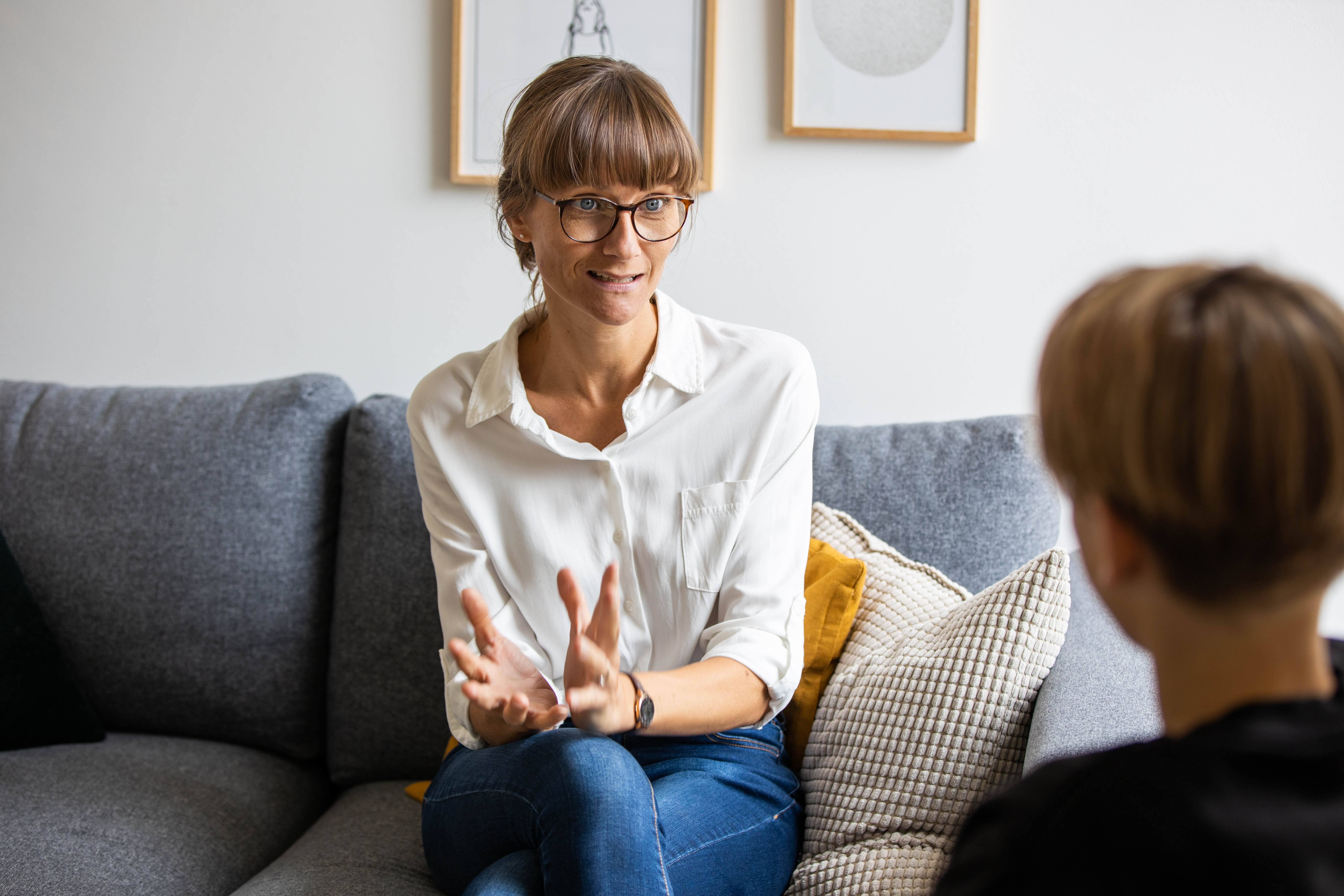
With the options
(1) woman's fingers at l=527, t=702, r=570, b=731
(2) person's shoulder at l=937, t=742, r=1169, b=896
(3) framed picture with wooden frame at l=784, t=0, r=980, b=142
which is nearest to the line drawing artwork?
(3) framed picture with wooden frame at l=784, t=0, r=980, b=142

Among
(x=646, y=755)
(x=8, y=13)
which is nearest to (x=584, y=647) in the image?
(x=646, y=755)

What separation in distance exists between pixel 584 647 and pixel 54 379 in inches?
62.4

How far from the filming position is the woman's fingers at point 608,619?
0.90 m

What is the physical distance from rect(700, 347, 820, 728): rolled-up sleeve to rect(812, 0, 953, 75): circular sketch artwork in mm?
736

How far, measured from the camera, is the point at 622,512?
4.09 ft

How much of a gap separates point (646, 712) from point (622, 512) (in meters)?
0.31

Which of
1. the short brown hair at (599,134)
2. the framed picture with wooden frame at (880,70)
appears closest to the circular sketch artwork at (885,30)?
the framed picture with wooden frame at (880,70)

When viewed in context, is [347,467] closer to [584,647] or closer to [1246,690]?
[584,647]

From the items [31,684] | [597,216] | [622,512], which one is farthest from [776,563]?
[31,684]

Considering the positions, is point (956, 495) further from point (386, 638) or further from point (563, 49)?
point (563, 49)

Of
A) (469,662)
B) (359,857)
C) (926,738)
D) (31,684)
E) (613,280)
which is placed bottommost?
(359,857)

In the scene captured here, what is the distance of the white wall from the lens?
1711 millimetres

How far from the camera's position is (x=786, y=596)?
47.8 inches

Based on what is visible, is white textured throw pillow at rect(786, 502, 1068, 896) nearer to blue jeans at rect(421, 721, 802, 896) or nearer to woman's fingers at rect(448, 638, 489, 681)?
blue jeans at rect(421, 721, 802, 896)
